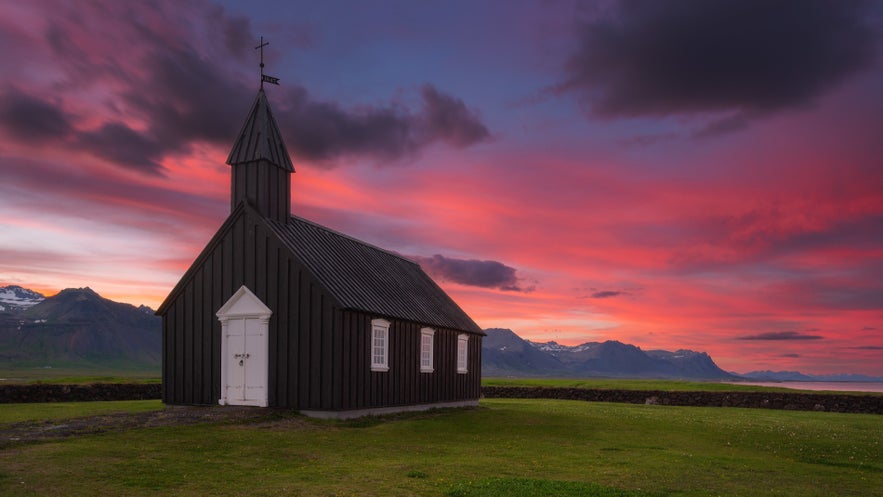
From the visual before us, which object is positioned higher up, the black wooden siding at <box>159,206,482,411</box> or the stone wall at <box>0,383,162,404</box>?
the black wooden siding at <box>159,206,482,411</box>

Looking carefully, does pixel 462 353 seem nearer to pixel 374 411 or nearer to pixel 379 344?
pixel 379 344

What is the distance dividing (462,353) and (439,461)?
62.3 feet

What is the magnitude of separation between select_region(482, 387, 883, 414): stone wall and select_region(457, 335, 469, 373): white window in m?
16.6

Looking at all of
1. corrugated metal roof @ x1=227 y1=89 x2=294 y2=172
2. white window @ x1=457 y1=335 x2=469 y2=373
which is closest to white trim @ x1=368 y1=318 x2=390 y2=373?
corrugated metal roof @ x1=227 y1=89 x2=294 y2=172

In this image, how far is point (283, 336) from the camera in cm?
2489

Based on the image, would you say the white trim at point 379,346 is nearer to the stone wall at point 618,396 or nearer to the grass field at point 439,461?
the grass field at point 439,461

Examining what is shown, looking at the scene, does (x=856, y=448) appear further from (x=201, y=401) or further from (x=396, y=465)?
(x=201, y=401)

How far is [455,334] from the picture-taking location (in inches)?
1348

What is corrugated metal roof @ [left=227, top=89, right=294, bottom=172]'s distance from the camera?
27.2 m

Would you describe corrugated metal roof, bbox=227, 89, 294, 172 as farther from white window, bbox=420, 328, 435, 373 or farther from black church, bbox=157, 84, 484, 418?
white window, bbox=420, 328, 435, 373

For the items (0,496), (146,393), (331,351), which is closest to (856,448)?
(331,351)

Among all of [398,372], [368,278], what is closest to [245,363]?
[398,372]

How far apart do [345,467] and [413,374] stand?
14142 millimetres

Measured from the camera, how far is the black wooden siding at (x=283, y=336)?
24.2 m
